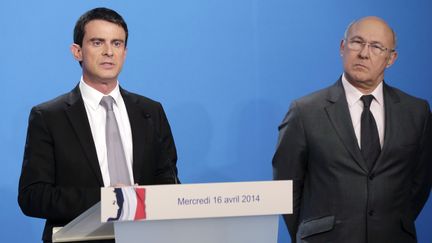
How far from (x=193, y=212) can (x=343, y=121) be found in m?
1.28

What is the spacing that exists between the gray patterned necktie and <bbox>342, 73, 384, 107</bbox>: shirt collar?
100 centimetres

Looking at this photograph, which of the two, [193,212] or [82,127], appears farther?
[82,127]

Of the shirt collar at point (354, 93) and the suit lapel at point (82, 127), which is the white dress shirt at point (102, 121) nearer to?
the suit lapel at point (82, 127)

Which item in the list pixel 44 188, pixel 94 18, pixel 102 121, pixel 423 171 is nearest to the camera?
pixel 44 188

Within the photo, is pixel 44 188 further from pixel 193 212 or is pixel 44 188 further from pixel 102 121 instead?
pixel 193 212

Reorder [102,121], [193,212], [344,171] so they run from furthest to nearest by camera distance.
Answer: [344,171] < [102,121] < [193,212]

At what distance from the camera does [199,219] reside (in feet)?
5.61

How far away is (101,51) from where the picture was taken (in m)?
2.56

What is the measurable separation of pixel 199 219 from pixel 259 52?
7.09ft

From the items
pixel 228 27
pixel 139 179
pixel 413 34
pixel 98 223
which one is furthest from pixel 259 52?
pixel 98 223

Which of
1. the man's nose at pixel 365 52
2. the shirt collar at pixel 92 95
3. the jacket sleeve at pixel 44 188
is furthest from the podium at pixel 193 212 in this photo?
the man's nose at pixel 365 52

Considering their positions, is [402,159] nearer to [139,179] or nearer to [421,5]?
[139,179]

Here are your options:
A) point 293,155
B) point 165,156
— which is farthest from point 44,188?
point 293,155

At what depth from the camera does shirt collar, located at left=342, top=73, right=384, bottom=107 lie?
9.40 ft
